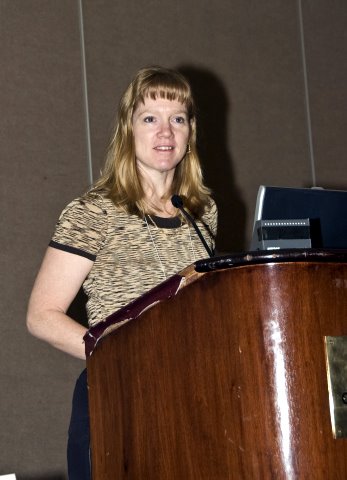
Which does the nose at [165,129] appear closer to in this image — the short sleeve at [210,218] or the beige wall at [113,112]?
the short sleeve at [210,218]

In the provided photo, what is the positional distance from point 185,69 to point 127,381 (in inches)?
99.3

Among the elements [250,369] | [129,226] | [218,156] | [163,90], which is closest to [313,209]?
[129,226]

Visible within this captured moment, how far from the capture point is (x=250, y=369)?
1.37 meters

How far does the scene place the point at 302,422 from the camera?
1352mm

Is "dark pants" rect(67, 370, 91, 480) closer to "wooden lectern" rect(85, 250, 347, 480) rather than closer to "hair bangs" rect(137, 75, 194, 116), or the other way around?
"wooden lectern" rect(85, 250, 347, 480)

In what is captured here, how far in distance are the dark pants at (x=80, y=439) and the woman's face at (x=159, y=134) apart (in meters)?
0.63

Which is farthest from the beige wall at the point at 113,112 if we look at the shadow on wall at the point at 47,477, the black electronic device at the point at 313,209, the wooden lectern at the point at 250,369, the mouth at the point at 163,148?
the wooden lectern at the point at 250,369

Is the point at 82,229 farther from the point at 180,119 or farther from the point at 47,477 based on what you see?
the point at 47,477

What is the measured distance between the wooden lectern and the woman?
48cm

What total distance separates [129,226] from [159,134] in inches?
11.7

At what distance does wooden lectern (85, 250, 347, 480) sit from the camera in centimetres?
135

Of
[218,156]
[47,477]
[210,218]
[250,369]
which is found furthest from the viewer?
[218,156]

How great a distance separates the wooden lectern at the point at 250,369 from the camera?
1.35 metres

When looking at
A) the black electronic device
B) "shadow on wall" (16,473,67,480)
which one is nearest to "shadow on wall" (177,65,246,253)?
"shadow on wall" (16,473,67,480)
